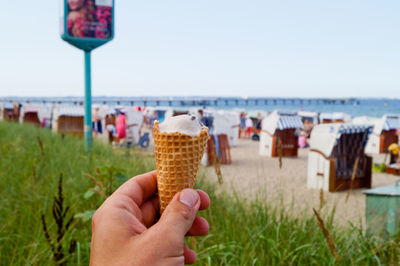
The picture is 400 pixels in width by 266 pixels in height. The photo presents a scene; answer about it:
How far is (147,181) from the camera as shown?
153 centimetres

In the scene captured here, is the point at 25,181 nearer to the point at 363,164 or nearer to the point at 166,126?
the point at 166,126

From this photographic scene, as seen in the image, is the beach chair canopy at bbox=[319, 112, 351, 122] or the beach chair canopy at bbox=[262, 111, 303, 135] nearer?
the beach chair canopy at bbox=[262, 111, 303, 135]

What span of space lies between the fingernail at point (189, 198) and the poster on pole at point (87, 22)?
7.52 m

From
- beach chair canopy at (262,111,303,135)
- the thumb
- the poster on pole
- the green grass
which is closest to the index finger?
the thumb

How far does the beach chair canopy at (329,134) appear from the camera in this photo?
901 centimetres

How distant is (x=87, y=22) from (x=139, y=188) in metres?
7.54

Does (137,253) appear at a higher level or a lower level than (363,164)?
higher

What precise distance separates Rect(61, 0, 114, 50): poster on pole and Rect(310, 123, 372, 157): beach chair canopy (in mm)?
5699

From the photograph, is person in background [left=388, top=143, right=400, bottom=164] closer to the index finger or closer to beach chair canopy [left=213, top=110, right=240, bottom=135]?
beach chair canopy [left=213, top=110, right=240, bottom=135]

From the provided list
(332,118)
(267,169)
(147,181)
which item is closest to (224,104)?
(332,118)

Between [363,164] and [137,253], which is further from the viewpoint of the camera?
[363,164]

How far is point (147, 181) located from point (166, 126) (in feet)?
0.84

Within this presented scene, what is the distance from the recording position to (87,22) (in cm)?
811

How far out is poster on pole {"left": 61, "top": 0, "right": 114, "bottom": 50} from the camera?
791cm
